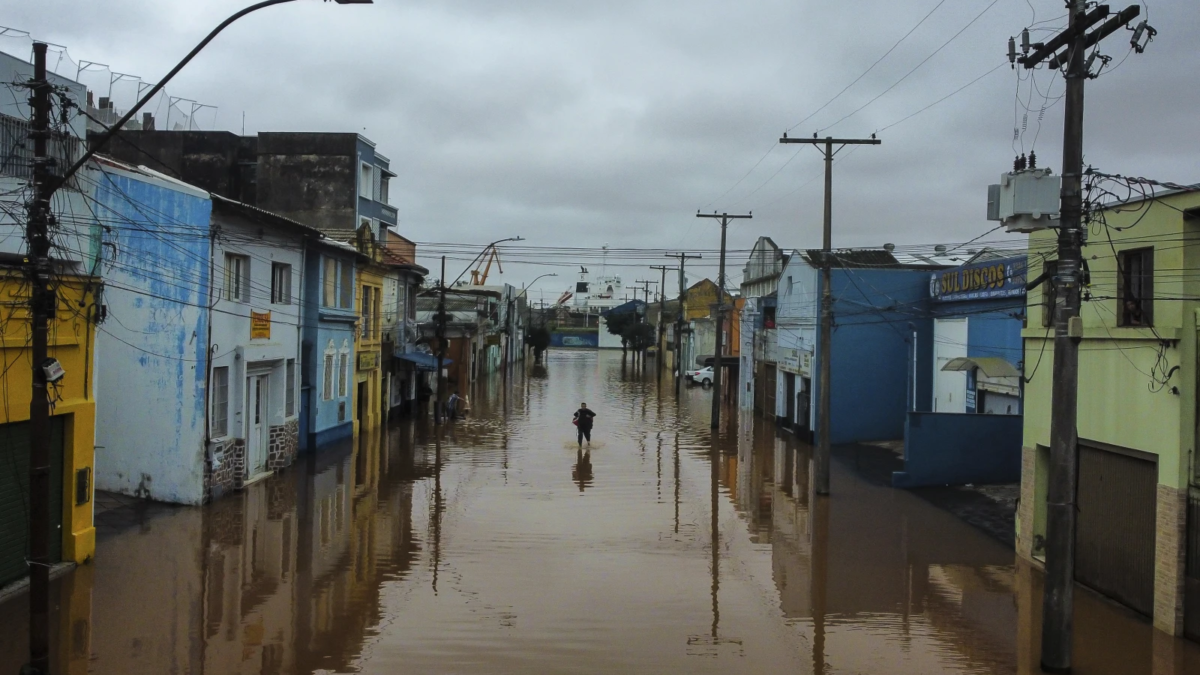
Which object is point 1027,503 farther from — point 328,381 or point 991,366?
point 328,381

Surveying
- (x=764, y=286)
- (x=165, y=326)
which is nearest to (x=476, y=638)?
(x=165, y=326)

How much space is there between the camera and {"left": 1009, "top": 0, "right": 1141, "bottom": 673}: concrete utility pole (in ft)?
34.2

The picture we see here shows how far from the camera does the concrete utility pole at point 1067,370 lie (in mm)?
10430

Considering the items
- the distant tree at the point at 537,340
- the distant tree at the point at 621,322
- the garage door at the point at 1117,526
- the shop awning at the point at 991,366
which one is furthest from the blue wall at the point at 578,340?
the garage door at the point at 1117,526

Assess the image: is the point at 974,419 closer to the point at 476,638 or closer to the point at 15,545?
the point at 476,638

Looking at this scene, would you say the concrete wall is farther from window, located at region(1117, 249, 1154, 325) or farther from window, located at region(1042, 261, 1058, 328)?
window, located at region(1117, 249, 1154, 325)

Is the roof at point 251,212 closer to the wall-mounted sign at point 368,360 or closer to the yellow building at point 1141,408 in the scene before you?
the wall-mounted sign at point 368,360

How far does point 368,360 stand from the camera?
34344 mm

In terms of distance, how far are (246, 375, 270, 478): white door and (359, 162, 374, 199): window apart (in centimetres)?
1745

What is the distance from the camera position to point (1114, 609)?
515 inches

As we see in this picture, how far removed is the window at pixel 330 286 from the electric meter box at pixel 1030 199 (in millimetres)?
21234

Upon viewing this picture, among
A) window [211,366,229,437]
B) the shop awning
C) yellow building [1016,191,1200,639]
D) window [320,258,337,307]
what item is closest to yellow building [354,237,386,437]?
window [320,258,337,307]

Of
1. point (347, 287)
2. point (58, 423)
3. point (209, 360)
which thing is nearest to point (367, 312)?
point (347, 287)

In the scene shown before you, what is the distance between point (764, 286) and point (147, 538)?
3639 centimetres
